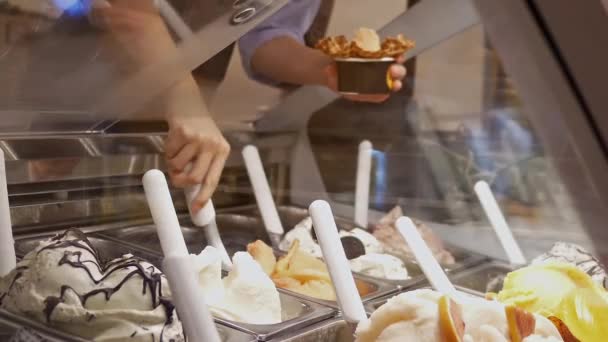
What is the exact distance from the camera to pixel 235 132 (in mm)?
1822

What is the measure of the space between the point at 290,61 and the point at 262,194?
0.36 meters

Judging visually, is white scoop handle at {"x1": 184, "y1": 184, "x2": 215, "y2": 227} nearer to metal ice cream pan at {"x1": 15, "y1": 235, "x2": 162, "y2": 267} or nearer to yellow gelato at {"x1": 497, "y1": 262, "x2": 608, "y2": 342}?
metal ice cream pan at {"x1": 15, "y1": 235, "x2": 162, "y2": 267}

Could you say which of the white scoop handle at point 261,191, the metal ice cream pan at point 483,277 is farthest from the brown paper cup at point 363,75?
the metal ice cream pan at point 483,277

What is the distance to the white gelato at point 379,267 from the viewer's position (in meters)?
1.65

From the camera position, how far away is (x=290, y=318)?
1.32 metres

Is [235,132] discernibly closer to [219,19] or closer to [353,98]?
[353,98]

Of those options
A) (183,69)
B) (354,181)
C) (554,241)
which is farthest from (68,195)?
(554,241)

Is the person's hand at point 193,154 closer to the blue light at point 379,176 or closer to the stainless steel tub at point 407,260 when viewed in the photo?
the stainless steel tub at point 407,260

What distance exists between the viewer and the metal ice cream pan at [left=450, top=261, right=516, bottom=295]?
1734 millimetres

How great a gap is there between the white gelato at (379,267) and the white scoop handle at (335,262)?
0.48 m

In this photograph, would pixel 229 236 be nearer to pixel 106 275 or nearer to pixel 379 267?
pixel 379 267

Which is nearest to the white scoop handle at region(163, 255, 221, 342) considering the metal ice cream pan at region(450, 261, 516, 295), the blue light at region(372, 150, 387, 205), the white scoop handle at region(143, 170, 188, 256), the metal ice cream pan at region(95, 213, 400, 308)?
the white scoop handle at region(143, 170, 188, 256)

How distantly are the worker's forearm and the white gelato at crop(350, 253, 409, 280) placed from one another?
46cm

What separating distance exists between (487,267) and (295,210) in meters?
0.57
